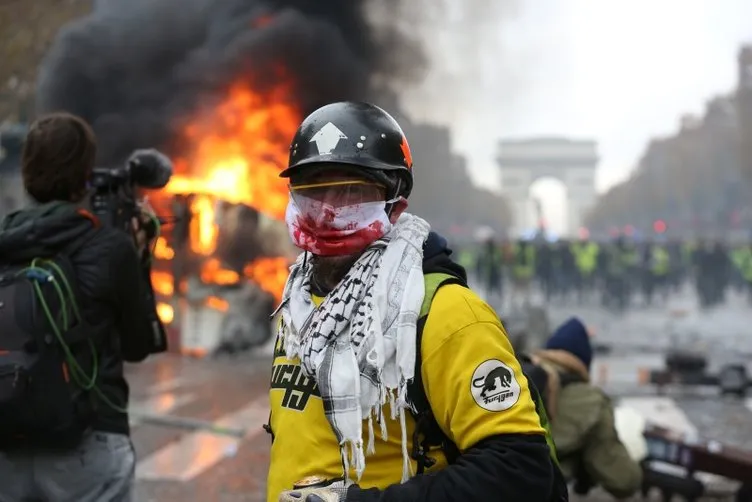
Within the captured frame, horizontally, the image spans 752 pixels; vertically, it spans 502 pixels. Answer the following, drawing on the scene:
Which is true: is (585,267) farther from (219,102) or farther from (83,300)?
(83,300)

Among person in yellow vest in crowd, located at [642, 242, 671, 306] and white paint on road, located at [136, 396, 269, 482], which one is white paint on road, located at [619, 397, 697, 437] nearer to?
white paint on road, located at [136, 396, 269, 482]

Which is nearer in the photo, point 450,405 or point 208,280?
point 450,405

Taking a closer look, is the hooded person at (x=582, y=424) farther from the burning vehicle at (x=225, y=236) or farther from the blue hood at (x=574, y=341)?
the burning vehicle at (x=225, y=236)

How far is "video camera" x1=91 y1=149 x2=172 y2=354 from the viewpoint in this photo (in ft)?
9.77

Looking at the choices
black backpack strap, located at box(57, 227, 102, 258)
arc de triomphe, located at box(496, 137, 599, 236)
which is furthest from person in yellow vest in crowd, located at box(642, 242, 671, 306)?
arc de triomphe, located at box(496, 137, 599, 236)

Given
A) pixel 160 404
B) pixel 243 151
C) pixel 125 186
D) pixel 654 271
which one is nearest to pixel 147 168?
pixel 125 186

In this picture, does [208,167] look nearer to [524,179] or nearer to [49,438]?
[49,438]

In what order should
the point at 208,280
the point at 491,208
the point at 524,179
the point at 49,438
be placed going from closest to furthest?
1. the point at 49,438
2. the point at 208,280
3. the point at 491,208
4. the point at 524,179

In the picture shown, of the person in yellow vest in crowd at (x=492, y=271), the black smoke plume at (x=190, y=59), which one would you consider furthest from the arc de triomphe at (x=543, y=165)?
the black smoke plume at (x=190, y=59)

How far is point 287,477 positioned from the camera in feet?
6.12

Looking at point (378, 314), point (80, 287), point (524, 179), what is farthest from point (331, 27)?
point (524, 179)

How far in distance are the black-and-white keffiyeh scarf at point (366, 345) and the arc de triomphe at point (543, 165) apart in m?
86.3

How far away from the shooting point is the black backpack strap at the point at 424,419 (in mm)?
1774

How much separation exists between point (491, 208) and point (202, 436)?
75.0 meters
